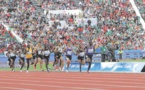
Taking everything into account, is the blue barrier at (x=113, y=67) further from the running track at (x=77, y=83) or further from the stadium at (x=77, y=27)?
the stadium at (x=77, y=27)

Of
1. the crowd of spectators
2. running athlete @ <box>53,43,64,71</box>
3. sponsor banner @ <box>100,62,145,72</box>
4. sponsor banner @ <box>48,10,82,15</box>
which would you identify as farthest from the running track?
sponsor banner @ <box>48,10,82,15</box>

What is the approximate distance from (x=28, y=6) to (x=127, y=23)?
9.44m

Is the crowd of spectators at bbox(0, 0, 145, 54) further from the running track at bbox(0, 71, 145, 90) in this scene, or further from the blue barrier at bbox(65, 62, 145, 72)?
the running track at bbox(0, 71, 145, 90)

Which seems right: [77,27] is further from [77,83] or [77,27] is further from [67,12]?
[77,83]

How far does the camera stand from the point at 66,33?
42719mm

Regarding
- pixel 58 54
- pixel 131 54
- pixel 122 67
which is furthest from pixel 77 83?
pixel 131 54

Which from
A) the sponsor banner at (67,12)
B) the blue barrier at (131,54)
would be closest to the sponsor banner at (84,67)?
the blue barrier at (131,54)

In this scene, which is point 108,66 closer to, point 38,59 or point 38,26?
point 38,59

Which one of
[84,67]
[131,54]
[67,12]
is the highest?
[67,12]

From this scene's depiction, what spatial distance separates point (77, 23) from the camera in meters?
44.8

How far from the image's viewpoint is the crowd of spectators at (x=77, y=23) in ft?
135

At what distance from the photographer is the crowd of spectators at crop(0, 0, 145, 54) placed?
4122cm

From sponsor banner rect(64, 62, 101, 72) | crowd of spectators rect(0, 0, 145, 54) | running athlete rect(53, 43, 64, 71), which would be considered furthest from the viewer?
crowd of spectators rect(0, 0, 145, 54)

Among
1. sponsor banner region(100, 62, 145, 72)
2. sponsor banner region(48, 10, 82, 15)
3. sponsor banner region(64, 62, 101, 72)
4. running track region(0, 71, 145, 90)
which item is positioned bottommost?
sponsor banner region(64, 62, 101, 72)
